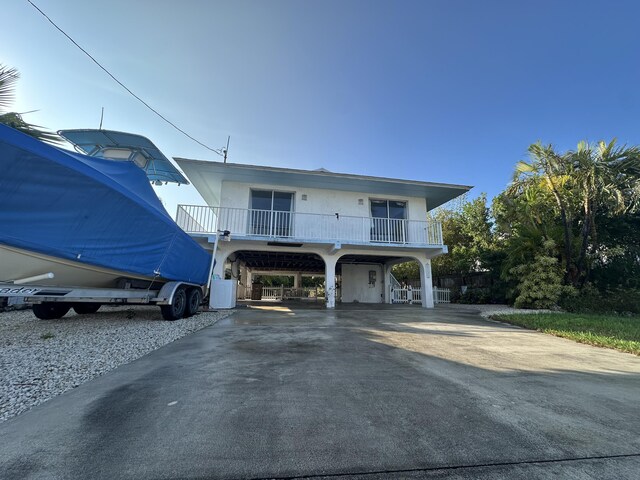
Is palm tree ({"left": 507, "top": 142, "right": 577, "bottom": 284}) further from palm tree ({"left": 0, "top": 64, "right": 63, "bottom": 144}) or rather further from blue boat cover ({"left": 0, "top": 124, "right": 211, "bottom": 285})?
palm tree ({"left": 0, "top": 64, "right": 63, "bottom": 144})

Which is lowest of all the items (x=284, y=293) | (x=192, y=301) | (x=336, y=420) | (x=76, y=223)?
(x=336, y=420)

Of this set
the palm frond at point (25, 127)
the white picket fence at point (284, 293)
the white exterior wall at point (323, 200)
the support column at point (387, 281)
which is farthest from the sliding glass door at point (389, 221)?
the white picket fence at point (284, 293)

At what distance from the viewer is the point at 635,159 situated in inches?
384

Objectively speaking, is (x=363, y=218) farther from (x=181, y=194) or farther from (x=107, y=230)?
(x=107, y=230)

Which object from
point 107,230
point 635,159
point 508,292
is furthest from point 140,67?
point 635,159

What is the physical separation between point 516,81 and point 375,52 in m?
4.91

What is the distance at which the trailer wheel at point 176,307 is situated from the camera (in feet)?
20.5

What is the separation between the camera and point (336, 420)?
1990mm

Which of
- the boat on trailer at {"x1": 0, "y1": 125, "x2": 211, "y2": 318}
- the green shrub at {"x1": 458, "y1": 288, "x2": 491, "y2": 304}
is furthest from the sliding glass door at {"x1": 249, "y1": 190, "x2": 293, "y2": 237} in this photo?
the green shrub at {"x1": 458, "y1": 288, "x2": 491, "y2": 304}

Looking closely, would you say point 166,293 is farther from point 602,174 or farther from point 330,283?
point 602,174

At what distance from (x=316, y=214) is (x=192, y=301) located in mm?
5392

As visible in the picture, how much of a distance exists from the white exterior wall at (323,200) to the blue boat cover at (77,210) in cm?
508

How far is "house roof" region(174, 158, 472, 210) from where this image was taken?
1000 centimetres

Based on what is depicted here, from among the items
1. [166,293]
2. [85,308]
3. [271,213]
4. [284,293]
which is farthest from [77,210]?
[284,293]
